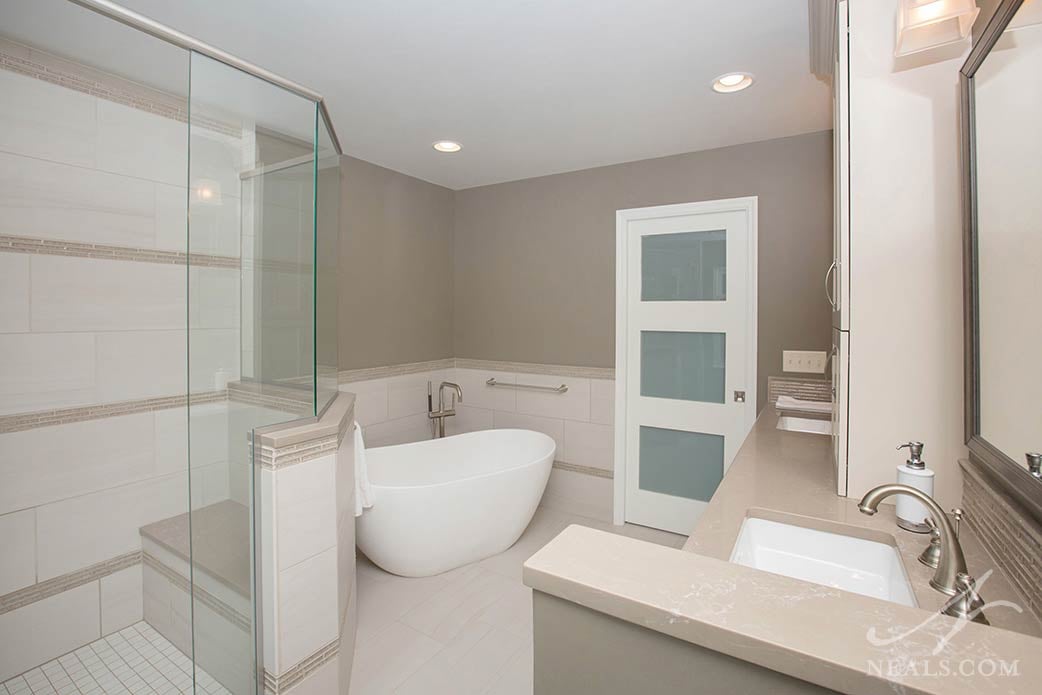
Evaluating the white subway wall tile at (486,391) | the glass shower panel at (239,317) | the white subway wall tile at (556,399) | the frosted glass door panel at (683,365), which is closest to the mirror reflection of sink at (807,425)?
the frosted glass door panel at (683,365)

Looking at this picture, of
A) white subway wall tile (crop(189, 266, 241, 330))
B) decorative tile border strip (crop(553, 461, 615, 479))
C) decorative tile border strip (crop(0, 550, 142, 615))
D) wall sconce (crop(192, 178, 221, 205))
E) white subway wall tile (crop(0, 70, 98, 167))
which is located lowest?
decorative tile border strip (crop(0, 550, 142, 615))

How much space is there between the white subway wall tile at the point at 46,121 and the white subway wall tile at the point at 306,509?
163 centimetres

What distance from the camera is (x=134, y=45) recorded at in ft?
6.36

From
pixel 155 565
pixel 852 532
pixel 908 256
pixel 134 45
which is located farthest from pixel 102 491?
pixel 908 256

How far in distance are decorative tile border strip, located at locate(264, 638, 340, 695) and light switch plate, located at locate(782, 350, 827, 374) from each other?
261 cm

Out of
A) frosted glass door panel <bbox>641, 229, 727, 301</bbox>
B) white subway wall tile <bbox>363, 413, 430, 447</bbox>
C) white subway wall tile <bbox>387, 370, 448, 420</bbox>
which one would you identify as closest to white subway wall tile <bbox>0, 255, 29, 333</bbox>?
white subway wall tile <bbox>363, 413, 430, 447</bbox>

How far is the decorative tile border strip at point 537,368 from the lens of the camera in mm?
3510

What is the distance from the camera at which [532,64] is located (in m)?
2.06

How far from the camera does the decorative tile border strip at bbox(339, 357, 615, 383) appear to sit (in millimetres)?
3350

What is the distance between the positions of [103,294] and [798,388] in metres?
3.43

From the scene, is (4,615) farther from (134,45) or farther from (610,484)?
(610,484)

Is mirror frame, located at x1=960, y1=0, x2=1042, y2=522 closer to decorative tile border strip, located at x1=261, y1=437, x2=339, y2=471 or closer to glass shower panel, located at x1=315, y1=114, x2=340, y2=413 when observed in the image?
decorative tile border strip, located at x1=261, y1=437, x2=339, y2=471

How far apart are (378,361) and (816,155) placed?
2920mm

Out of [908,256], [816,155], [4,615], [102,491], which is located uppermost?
[816,155]
